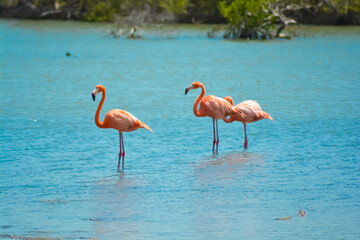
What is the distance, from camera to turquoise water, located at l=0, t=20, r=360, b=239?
6500 millimetres

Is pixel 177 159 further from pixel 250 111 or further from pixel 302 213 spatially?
pixel 302 213

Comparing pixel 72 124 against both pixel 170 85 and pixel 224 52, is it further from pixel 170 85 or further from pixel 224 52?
pixel 224 52

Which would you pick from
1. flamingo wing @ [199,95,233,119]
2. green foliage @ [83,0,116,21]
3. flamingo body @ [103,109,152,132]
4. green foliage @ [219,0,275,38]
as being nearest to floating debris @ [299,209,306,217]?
flamingo body @ [103,109,152,132]

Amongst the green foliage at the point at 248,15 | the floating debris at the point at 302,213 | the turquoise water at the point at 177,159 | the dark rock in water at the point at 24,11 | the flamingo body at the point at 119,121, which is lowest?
the dark rock in water at the point at 24,11

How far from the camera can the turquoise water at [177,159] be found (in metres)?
6.50

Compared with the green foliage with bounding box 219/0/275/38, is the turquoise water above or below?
below

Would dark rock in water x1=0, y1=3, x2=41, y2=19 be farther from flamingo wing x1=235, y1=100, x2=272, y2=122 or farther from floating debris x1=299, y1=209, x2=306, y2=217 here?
floating debris x1=299, y1=209, x2=306, y2=217

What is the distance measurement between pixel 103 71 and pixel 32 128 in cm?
954

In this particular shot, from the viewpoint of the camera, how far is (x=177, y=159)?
30.4 ft

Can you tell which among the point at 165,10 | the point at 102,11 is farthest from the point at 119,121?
the point at 102,11

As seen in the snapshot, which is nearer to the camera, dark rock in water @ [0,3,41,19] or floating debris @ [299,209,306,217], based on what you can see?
floating debris @ [299,209,306,217]

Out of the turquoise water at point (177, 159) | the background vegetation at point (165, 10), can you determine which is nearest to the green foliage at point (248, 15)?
the background vegetation at point (165, 10)

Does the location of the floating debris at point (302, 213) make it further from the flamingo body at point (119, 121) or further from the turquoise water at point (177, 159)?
the flamingo body at point (119, 121)

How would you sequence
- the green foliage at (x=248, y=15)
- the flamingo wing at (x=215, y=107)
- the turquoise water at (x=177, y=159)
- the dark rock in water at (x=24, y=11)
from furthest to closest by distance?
the dark rock in water at (x=24, y=11), the green foliage at (x=248, y=15), the flamingo wing at (x=215, y=107), the turquoise water at (x=177, y=159)
